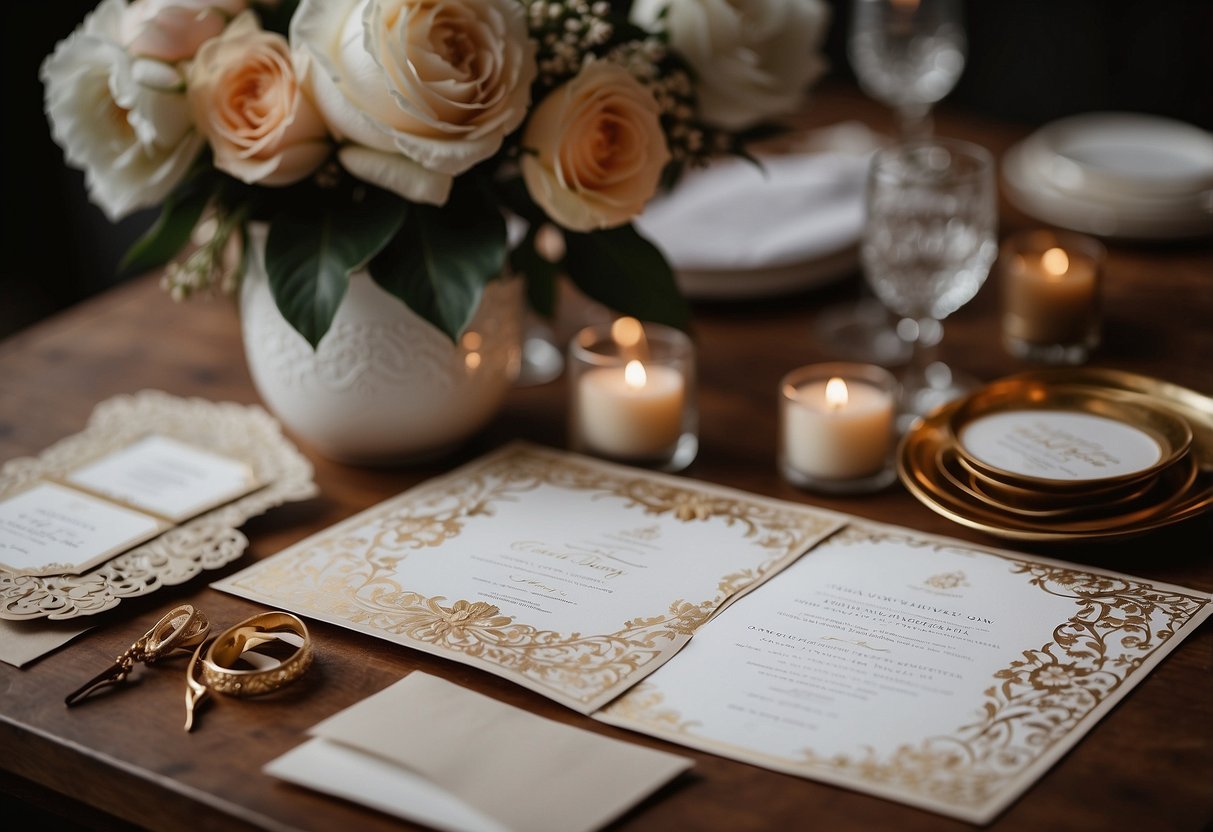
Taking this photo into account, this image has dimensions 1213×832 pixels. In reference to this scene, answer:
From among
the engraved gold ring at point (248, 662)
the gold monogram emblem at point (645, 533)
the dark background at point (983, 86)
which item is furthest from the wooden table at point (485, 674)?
the dark background at point (983, 86)

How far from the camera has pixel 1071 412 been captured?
1.11m

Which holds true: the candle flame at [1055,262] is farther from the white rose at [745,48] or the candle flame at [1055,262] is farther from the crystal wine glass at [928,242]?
the white rose at [745,48]

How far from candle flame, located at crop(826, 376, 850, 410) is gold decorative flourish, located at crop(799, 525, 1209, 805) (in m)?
0.16

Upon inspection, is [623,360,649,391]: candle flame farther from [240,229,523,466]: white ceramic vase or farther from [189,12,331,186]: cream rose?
[189,12,331,186]: cream rose

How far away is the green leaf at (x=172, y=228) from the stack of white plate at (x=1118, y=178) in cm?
110

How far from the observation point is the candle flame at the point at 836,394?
3.61 ft

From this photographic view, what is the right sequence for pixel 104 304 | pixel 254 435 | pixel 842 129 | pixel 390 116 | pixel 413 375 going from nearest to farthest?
1. pixel 390 116
2. pixel 413 375
3. pixel 254 435
4. pixel 104 304
5. pixel 842 129

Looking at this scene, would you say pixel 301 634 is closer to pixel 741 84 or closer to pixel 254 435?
pixel 254 435

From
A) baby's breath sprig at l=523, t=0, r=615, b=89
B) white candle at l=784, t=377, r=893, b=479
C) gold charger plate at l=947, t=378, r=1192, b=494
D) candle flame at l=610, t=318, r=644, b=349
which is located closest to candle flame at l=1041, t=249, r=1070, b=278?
gold charger plate at l=947, t=378, r=1192, b=494

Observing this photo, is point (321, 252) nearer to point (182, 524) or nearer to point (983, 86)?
point (182, 524)

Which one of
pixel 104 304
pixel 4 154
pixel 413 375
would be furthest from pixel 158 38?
pixel 4 154

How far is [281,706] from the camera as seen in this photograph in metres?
0.84

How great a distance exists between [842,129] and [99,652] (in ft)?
4.70

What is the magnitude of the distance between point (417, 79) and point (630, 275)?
0.28 m
